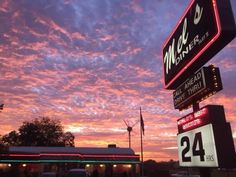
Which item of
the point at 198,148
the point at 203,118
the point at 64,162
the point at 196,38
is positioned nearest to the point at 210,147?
the point at 198,148

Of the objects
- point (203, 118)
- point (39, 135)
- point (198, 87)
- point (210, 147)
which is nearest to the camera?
point (210, 147)

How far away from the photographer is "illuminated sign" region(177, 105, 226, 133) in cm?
949

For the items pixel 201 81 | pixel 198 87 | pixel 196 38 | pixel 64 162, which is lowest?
pixel 64 162

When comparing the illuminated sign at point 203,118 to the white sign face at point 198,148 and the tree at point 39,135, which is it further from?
the tree at point 39,135

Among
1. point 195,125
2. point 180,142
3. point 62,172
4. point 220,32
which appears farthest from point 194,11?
point 62,172

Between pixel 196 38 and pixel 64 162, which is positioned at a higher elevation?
pixel 196 38

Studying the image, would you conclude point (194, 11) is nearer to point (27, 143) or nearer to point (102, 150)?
point (102, 150)

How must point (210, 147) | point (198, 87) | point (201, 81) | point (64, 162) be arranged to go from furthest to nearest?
point (64, 162) → point (198, 87) → point (201, 81) → point (210, 147)

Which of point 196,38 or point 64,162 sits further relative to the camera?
point 64,162

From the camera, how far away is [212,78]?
32.7 feet

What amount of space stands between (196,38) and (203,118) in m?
2.99

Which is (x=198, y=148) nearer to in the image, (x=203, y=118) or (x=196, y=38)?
(x=203, y=118)

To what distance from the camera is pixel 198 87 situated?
420 inches

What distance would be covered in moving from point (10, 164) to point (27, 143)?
1703 inches
